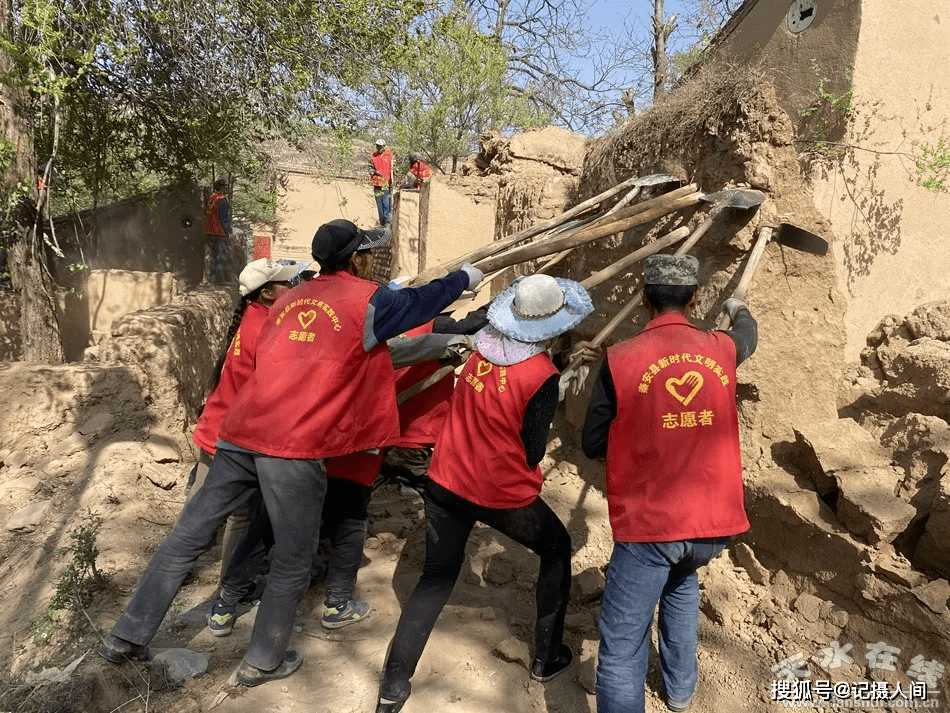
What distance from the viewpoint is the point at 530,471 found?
245cm

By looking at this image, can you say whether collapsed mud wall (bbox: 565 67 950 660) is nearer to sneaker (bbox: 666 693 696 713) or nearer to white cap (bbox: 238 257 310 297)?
sneaker (bbox: 666 693 696 713)

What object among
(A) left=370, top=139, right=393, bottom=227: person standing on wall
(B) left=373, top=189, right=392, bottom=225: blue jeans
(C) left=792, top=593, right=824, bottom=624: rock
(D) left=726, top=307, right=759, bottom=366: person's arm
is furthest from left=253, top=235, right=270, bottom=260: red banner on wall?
(C) left=792, top=593, right=824, bottom=624: rock

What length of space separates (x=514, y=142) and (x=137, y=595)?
20.0ft

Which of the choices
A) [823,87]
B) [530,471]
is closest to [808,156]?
[823,87]

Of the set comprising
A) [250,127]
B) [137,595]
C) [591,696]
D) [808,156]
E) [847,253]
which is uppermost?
[250,127]

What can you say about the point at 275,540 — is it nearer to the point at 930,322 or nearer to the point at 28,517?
the point at 28,517

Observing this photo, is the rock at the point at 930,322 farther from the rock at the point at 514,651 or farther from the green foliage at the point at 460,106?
the green foliage at the point at 460,106

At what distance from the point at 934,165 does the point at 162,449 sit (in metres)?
5.15

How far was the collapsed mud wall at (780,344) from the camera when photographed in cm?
292

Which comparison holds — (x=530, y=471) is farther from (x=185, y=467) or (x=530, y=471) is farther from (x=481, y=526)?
(x=185, y=467)

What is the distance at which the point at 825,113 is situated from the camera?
3.66 metres

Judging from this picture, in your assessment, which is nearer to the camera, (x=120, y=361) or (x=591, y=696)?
(x=591, y=696)

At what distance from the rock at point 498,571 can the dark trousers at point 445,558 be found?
3.11ft

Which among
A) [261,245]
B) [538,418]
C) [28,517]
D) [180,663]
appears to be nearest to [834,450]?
[538,418]
